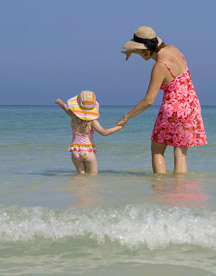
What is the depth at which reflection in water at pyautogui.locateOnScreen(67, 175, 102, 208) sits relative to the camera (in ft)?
13.4

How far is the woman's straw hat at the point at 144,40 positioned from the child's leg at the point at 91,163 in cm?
135

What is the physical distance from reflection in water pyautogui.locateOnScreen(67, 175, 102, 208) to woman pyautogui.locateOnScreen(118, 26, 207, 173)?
2.42 feet

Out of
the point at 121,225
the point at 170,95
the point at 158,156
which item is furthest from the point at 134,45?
the point at 121,225

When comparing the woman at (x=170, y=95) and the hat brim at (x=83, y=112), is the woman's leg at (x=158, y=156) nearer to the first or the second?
the woman at (x=170, y=95)

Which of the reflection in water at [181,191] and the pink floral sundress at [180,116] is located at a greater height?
the pink floral sundress at [180,116]

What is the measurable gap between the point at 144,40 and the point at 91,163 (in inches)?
61.8

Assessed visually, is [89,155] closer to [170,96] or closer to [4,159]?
[170,96]

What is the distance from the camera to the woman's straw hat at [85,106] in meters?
5.33

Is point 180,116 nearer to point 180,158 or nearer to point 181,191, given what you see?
point 180,158

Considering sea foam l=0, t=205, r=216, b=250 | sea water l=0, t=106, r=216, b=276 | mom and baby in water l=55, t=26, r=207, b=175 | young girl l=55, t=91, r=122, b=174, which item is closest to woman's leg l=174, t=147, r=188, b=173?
mom and baby in water l=55, t=26, r=207, b=175

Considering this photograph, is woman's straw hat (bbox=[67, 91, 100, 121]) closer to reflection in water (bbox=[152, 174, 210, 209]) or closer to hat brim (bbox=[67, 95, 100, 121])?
hat brim (bbox=[67, 95, 100, 121])

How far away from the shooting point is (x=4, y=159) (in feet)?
24.8

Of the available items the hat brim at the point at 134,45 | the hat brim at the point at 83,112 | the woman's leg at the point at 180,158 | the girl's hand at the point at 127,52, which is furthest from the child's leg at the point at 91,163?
the hat brim at the point at 134,45

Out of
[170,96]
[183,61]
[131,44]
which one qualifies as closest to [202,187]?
[170,96]
